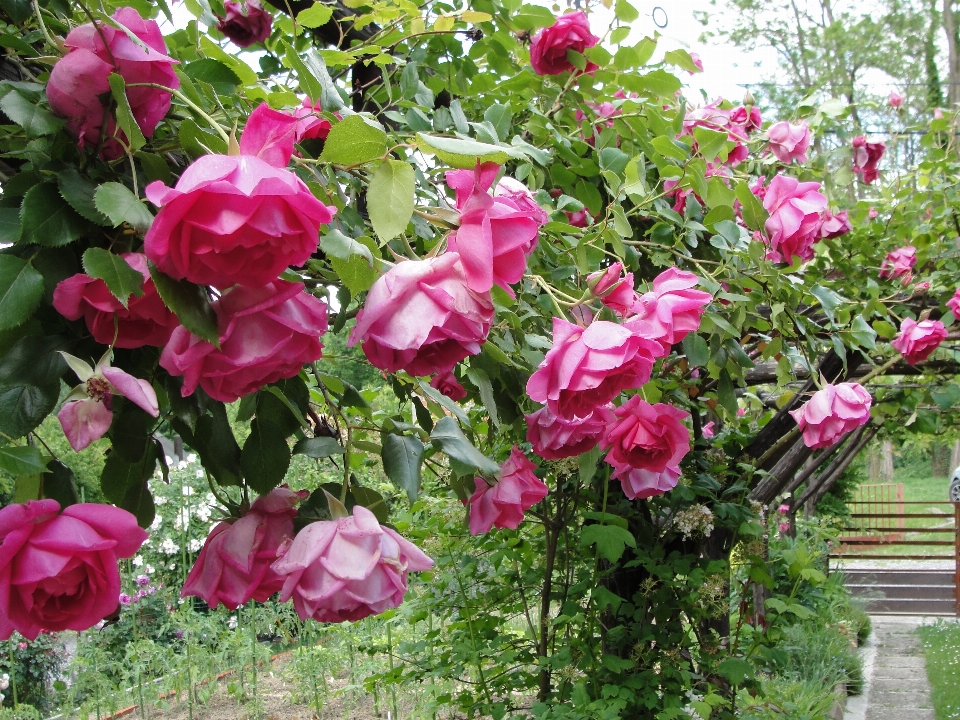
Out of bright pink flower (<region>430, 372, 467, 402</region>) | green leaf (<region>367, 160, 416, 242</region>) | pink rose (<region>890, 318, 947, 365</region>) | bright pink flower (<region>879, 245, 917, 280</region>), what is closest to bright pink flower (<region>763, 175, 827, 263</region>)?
bright pink flower (<region>430, 372, 467, 402</region>)

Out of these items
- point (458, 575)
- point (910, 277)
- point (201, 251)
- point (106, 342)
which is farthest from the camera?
point (910, 277)

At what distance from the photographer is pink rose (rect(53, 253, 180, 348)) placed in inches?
18.1

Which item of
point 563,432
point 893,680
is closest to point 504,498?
point 563,432

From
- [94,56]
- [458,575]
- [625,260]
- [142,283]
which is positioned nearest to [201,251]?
[142,283]

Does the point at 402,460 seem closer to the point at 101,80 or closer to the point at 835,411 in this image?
the point at 101,80

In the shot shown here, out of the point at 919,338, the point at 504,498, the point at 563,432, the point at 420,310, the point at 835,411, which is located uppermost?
the point at 420,310

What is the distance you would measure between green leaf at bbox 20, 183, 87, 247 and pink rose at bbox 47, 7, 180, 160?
48 millimetres

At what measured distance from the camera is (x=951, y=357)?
273 centimetres

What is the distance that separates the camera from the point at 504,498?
2.87 ft

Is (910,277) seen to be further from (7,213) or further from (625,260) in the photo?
(7,213)

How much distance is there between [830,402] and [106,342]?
1141mm

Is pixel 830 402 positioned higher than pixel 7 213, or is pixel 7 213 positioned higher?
A: pixel 7 213

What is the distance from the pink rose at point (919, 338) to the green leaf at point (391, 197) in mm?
1894

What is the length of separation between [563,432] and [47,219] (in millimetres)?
502
